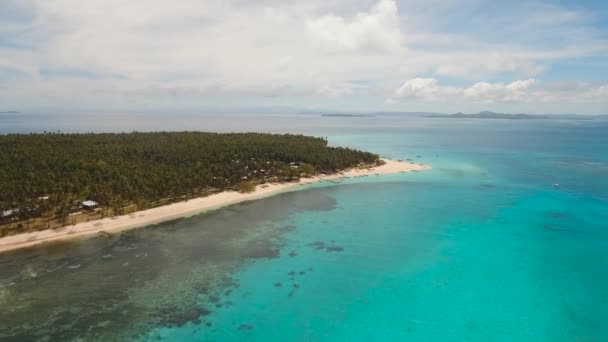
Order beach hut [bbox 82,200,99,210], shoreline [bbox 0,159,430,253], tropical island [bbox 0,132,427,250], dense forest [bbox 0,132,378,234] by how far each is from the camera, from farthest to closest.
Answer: dense forest [bbox 0,132,378,234]
beach hut [bbox 82,200,99,210]
tropical island [bbox 0,132,427,250]
shoreline [bbox 0,159,430,253]

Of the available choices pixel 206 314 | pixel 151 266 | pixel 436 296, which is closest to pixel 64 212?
pixel 151 266

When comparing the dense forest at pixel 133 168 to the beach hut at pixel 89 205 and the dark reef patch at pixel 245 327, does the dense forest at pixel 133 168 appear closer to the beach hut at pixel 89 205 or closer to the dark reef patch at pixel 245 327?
the beach hut at pixel 89 205

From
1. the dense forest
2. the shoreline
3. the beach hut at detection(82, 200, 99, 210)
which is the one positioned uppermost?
the dense forest

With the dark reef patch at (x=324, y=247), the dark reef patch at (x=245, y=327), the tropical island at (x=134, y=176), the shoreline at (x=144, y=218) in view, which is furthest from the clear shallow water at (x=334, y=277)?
the tropical island at (x=134, y=176)

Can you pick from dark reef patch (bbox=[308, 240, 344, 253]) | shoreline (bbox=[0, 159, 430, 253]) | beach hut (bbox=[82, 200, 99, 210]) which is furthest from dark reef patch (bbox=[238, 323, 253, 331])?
beach hut (bbox=[82, 200, 99, 210])

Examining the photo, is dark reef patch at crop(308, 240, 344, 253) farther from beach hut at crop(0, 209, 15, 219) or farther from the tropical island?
beach hut at crop(0, 209, 15, 219)

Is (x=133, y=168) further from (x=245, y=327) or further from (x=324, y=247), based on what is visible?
(x=245, y=327)
